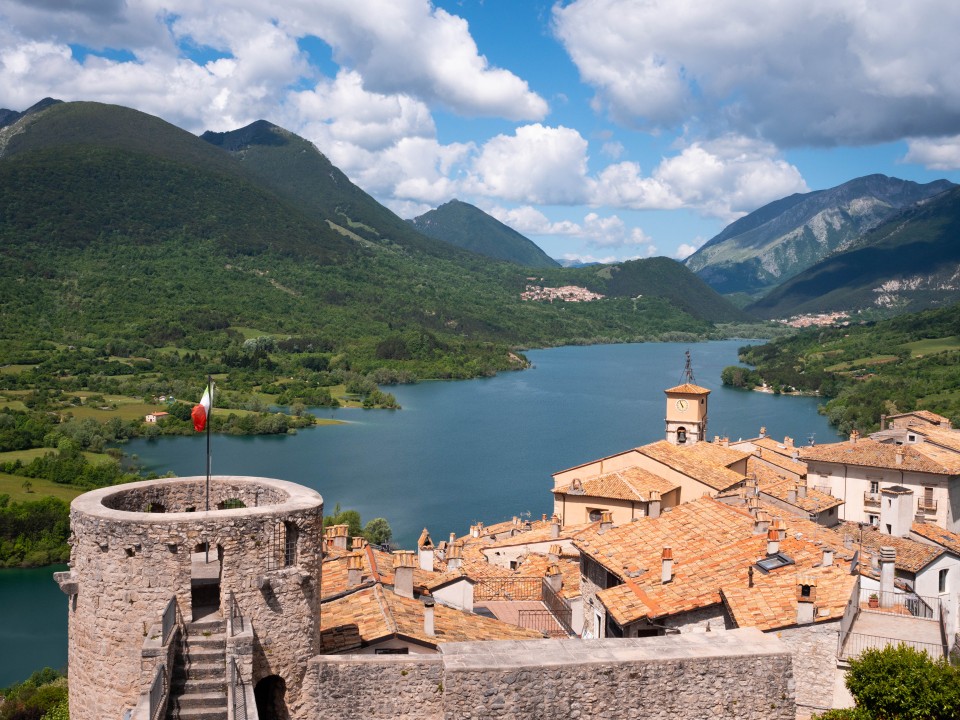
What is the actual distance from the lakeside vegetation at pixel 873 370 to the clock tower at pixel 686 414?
48.0m

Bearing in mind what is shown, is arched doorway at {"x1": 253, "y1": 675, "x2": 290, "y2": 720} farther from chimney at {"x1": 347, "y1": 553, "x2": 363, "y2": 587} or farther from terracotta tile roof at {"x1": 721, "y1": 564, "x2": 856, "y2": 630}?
terracotta tile roof at {"x1": 721, "y1": 564, "x2": 856, "y2": 630}

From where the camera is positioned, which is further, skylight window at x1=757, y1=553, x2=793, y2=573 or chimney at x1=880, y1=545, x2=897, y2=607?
skylight window at x1=757, y1=553, x2=793, y2=573

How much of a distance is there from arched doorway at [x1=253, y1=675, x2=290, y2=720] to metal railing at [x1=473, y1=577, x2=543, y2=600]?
36.4 feet

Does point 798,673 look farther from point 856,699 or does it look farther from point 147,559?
point 147,559

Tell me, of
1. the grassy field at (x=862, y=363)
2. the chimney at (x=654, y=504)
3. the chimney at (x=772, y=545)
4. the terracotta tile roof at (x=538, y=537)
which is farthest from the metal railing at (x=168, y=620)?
the grassy field at (x=862, y=363)

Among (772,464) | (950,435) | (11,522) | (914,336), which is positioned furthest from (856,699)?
(914,336)

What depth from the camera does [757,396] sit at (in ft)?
446

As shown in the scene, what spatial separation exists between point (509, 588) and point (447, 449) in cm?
7346

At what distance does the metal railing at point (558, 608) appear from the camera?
19.4m

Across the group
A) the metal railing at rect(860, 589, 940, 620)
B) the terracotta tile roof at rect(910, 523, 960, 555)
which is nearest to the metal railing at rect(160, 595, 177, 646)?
the metal railing at rect(860, 589, 940, 620)

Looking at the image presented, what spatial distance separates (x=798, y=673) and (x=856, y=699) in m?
0.93

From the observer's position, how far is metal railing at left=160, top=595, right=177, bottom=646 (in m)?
9.70

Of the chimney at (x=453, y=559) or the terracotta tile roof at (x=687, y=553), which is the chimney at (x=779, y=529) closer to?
the terracotta tile roof at (x=687, y=553)

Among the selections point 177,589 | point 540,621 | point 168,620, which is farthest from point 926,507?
point 168,620
